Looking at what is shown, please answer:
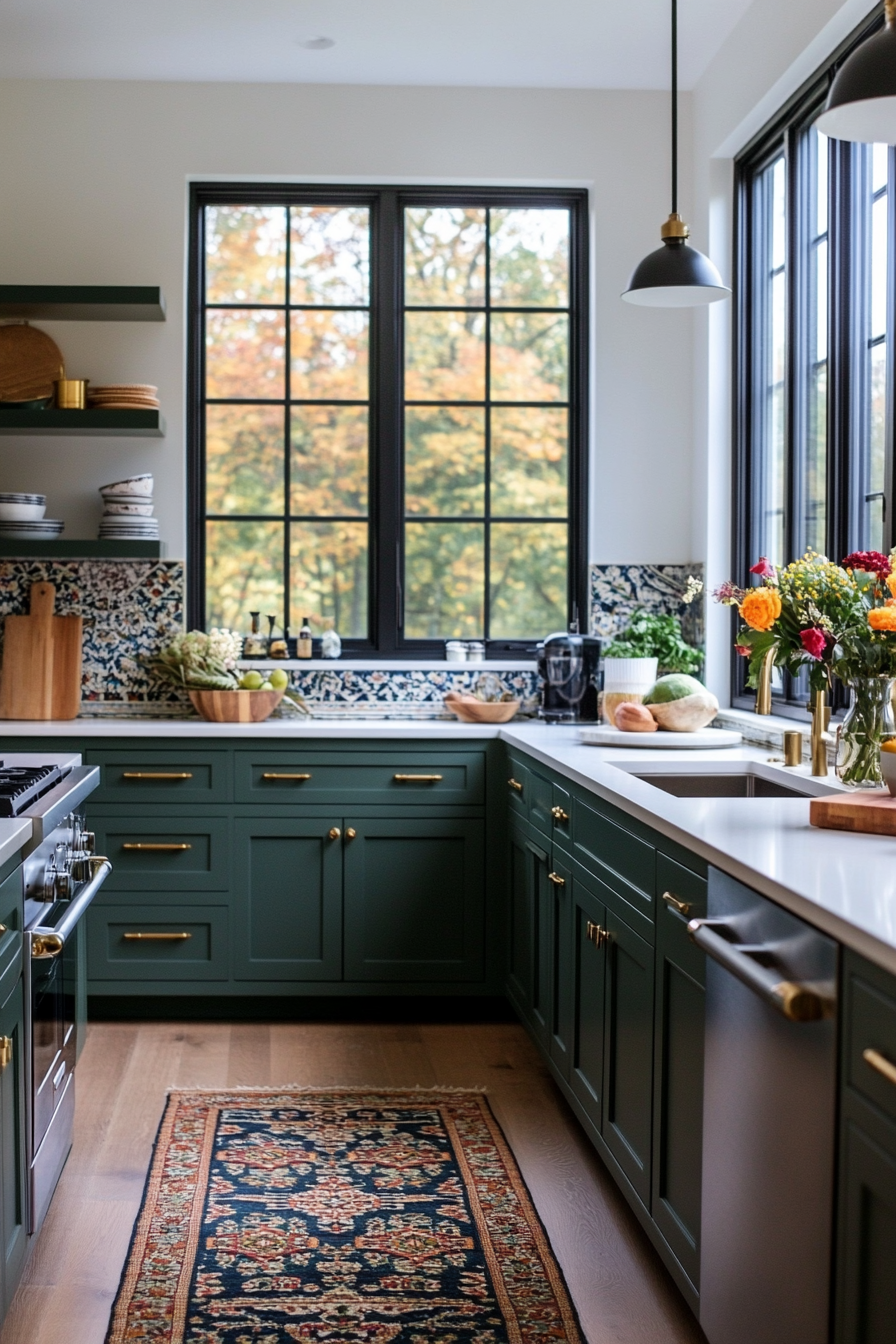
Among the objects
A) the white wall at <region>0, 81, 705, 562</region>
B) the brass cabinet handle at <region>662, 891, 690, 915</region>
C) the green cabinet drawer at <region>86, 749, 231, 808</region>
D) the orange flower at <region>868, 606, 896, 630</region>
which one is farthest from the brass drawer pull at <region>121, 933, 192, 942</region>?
the orange flower at <region>868, 606, 896, 630</region>

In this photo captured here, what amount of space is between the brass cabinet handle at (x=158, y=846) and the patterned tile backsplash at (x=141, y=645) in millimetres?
637

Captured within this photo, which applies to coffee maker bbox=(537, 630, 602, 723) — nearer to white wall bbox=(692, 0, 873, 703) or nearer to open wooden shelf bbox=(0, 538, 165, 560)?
white wall bbox=(692, 0, 873, 703)

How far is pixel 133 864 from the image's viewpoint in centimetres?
400

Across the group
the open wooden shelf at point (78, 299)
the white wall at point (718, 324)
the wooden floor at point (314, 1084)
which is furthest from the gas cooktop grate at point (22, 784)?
the white wall at point (718, 324)

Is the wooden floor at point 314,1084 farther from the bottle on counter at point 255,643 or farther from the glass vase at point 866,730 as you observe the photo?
the bottle on counter at point 255,643

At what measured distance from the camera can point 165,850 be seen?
4.01 metres

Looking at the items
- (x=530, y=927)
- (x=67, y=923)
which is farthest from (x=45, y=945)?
(x=530, y=927)

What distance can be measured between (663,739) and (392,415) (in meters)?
1.66

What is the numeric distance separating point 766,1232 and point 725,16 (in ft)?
11.3

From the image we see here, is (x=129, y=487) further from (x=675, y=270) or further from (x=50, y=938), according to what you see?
(x=50, y=938)

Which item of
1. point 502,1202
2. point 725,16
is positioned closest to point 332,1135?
point 502,1202

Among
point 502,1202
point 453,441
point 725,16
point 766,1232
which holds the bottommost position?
point 502,1202

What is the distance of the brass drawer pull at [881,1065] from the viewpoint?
53.8 inches

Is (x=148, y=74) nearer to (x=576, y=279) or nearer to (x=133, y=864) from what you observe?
(x=576, y=279)
